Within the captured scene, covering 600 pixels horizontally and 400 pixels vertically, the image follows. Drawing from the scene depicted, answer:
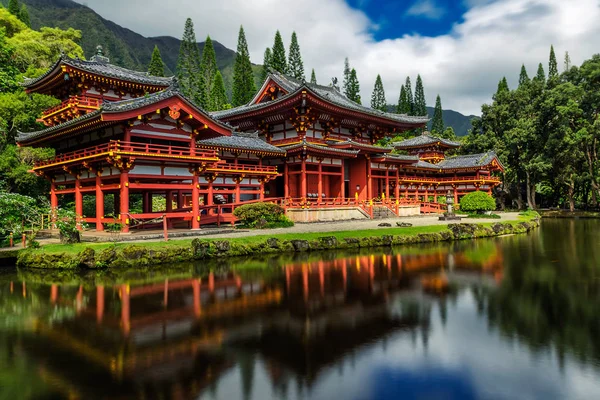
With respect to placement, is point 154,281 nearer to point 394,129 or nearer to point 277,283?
point 277,283

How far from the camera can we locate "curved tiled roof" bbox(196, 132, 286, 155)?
85.9ft

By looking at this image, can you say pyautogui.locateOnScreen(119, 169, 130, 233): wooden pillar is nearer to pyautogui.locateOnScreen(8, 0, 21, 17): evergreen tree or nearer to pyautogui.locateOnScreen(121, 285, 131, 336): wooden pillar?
pyautogui.locateOnScreen(121, 285, 131, 336): wooden pillar

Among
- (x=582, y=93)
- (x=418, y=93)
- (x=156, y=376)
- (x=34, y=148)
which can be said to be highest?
(x=418, y=93)

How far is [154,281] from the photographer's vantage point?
12.5 m

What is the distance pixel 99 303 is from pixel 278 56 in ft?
204

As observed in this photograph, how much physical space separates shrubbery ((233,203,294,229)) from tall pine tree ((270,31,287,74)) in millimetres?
46596

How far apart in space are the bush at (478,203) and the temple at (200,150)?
3.90 m

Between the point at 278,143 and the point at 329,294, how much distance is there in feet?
78.2

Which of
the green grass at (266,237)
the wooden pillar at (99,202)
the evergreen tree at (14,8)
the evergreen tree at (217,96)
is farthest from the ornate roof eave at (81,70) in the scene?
the evergreen tree at (14,8)

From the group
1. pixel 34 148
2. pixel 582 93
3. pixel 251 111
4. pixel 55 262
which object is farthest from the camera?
pixel 582 93

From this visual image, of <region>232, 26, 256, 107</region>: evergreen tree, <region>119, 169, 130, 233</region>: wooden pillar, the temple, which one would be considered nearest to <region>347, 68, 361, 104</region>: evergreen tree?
<region>232, 26, 256, 107</region>: evergreen tree

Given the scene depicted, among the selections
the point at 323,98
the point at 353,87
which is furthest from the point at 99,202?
the point at 353,87

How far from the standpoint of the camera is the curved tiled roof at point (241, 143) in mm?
26183

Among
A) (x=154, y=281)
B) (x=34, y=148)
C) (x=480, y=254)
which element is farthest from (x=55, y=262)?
(x=480, y=254)
